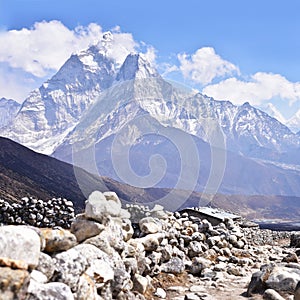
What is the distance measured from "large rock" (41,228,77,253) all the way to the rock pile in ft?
24.0

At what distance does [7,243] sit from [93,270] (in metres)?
3.29

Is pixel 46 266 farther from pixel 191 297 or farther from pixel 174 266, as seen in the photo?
pixel 174 266

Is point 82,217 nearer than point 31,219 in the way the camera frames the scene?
Yes

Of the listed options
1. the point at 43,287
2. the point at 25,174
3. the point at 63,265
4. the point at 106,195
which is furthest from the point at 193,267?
the point at 25,174

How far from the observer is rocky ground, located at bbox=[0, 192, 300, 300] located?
684cm

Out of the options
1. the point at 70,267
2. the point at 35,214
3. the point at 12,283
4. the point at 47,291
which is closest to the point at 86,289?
the point at 70,267

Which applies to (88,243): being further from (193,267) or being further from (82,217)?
(193,267)

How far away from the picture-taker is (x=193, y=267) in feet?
52.5

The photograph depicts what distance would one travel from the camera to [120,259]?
444 inches

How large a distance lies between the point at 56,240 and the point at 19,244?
1.99 meters

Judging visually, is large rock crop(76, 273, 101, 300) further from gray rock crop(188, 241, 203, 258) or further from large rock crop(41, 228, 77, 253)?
gray rock crop(188, 241, 203, 258)

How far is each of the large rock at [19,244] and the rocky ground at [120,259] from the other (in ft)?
0.05

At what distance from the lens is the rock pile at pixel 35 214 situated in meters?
15.7

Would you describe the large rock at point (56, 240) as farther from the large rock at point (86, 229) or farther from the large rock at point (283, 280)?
the large rock at point (283, 280)
